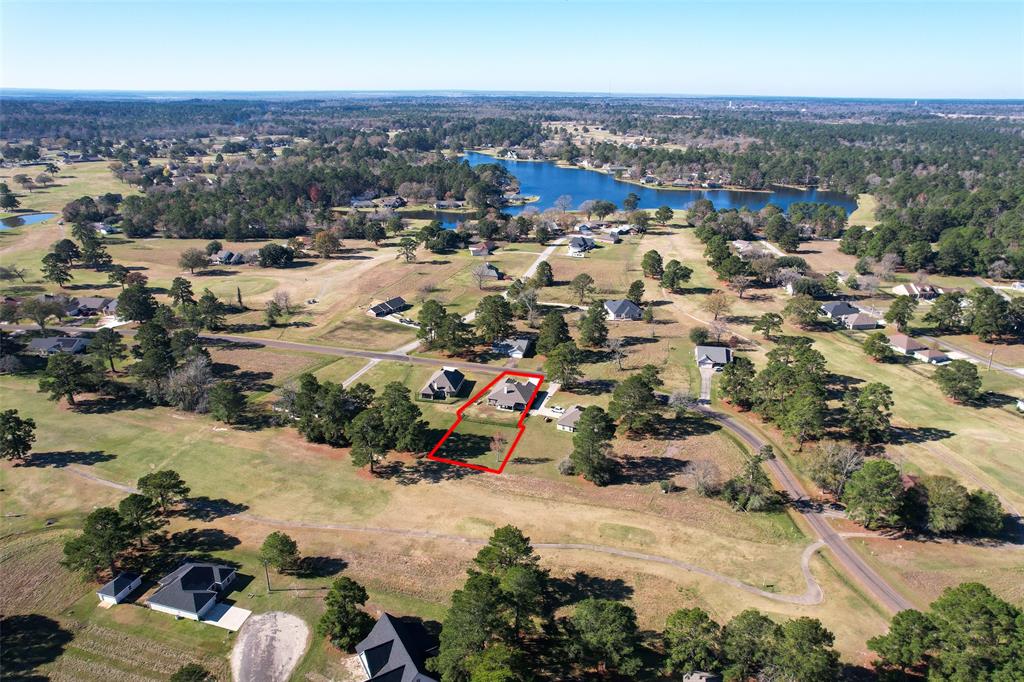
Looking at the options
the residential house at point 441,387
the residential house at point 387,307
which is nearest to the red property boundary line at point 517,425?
the residential house at point 441,387

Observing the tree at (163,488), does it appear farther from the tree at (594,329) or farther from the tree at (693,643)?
the tree at (594,329)

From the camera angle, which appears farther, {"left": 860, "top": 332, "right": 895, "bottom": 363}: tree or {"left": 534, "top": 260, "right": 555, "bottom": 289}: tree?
{"left": 534, "top": 260, "right": 555, "bottom": 289}: tree

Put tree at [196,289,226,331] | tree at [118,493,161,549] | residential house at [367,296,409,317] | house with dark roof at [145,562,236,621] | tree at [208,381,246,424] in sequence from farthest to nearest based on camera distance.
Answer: residential house at [367,296,409,317] → tree at [196,289,226,331] → tree at [208,381,246,424] → tree at [118,493,161,549] → house with dark roof at [145,562,236,621]

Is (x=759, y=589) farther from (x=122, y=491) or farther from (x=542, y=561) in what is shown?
(x=122, y=491)

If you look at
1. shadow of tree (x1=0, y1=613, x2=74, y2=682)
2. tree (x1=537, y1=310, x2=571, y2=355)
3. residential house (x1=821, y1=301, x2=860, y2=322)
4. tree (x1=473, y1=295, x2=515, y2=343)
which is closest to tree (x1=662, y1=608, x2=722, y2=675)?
shadow of tree (x1=0, y1=613, x2=74, y2=682)

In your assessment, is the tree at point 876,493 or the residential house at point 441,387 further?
the residential house at point 441,387

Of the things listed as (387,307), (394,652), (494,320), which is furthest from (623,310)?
(394,652)

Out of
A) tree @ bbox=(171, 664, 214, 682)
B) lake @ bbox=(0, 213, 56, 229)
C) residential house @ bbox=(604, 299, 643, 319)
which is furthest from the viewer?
lake @ bbox=(0, 213, 56, 229)

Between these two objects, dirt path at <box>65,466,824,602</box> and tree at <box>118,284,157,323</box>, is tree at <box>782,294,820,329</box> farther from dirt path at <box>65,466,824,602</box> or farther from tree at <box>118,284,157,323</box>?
tree at <box>118,284,157,323</box>
